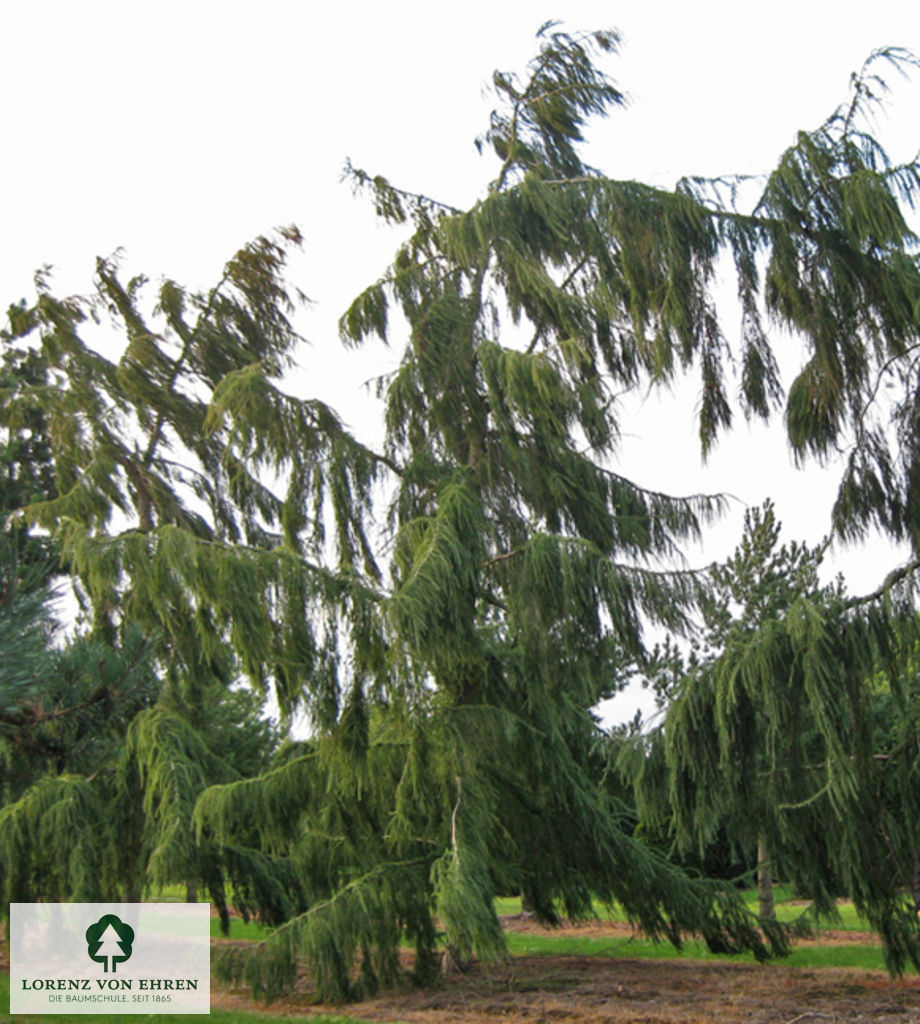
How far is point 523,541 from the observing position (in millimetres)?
7203

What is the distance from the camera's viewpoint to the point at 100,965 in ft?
23.8

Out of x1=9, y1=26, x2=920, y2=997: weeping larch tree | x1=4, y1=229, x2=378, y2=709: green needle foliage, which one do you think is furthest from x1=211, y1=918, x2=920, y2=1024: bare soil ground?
x1=4, y1=229, x2=378, y2=709: green needle foliage

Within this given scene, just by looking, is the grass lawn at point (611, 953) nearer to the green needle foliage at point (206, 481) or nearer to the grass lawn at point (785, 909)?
the grass lawn at point (785, 909)

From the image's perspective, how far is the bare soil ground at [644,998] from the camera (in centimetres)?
568

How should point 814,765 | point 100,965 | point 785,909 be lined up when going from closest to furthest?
1. point 814,765
2. point 100,965
3. point 785,909

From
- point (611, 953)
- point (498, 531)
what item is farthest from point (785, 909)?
point (498, 531)

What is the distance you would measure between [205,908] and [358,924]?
2282 mm

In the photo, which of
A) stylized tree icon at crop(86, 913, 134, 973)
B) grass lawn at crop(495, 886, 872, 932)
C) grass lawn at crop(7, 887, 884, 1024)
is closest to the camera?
grass lawn at crop(7, 887, 884, 1024)

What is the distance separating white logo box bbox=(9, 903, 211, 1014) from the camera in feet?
20.6

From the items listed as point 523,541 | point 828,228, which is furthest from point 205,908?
point 828,228

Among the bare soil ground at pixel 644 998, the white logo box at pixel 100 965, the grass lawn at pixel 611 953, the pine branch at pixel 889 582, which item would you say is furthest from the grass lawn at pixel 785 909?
the pine branch at pixel 889 582

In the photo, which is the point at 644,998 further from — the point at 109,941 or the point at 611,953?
the point at 109,941

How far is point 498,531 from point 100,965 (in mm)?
4557

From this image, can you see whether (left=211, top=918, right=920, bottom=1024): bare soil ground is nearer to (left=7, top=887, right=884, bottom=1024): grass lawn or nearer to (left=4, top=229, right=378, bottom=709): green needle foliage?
(left=7, top=887, right=884, bottom=1024): grass lawn
